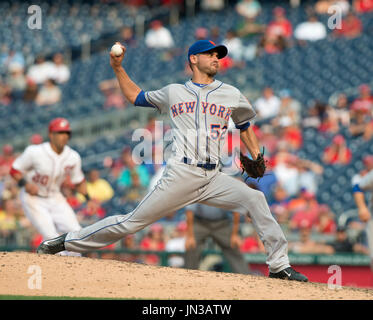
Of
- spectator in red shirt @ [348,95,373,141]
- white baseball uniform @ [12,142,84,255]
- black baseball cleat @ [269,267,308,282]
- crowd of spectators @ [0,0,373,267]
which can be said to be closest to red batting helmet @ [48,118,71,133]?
white baseball uniform @ [12,142,84,255]

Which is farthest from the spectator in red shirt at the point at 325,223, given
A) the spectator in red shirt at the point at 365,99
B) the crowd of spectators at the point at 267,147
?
the spectator in red shirt at the point at 365,99

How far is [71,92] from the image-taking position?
15789 mm

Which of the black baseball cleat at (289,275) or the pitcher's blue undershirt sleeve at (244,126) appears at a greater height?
the pitcher's blue undershirt sleeve at (244,126)

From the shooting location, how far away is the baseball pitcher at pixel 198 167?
5.08 m

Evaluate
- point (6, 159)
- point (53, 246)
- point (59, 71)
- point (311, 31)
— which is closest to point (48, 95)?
point (59, 71)

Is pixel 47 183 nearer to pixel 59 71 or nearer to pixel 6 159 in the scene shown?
pixel 6 159

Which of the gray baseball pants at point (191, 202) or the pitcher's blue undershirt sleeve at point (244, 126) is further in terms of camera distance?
the pitcher's blue undershirt sleeve at point (244, 126)

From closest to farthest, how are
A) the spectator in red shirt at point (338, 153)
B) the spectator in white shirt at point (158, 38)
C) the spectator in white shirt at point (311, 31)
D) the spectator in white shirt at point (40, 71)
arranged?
the spectator in red shirt at point (338, 153) < the spectator in white shirt at point (311, 31) < the spectator in white shirt at point (40, 71) < the spectator in white shirt at point (158, 38)

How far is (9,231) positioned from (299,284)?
19.8 feet

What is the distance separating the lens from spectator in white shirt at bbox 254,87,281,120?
12.4 meters

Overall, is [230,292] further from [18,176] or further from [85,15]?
[85,15]

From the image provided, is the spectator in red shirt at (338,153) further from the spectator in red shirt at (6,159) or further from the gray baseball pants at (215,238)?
the spectator in red shirt at (6,159)

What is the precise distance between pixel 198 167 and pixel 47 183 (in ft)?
8.08

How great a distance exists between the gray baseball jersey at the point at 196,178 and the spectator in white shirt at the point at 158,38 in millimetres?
11532
